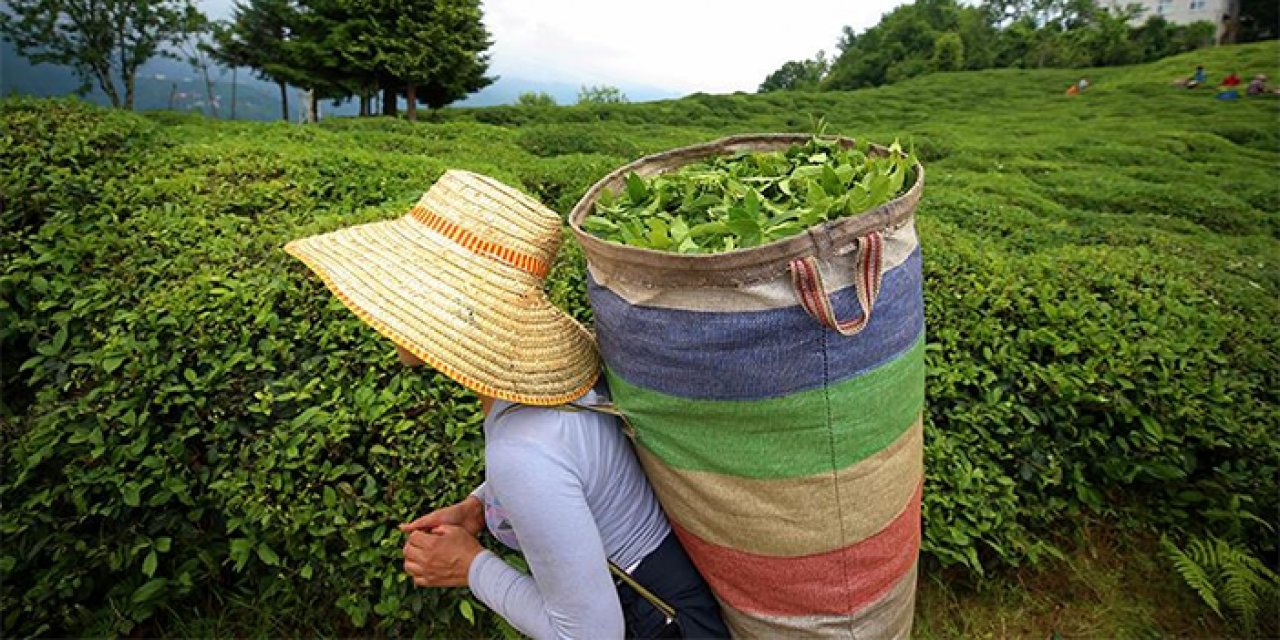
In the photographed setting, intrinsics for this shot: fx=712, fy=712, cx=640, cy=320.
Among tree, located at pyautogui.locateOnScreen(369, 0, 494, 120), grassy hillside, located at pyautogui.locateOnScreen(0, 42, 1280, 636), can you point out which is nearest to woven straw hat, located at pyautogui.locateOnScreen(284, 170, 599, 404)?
grassy hillside, located at pyautogui.locateOnScreen(0, 42, 1280, 636)

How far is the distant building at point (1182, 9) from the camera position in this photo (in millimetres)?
41906

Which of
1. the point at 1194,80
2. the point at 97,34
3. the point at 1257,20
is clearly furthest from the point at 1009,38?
the point at 97,34

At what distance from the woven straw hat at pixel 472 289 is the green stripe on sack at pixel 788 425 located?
19 cm

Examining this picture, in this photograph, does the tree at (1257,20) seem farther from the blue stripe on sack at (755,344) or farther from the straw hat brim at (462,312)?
the straw hat brim at (462,312)

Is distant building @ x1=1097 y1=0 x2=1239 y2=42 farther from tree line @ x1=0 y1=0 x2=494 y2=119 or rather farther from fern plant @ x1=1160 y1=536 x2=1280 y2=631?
fern plant @ x1=1160 y1=536 x2=1280 y2=631

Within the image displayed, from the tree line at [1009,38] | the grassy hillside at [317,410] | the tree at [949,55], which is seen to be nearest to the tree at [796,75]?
the tree line at [1009,38]

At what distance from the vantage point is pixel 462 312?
1263mm

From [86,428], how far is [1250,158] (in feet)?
52.2

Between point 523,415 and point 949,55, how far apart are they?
4296 centimetres

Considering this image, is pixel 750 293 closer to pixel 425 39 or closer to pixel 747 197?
pixel 747 197

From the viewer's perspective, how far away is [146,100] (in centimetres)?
12950

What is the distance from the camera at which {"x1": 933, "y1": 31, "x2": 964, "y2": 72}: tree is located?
37.7 m

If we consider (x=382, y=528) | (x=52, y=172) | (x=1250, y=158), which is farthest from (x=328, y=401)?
(x=1250, y=158)

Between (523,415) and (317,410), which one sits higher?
(523,415)
